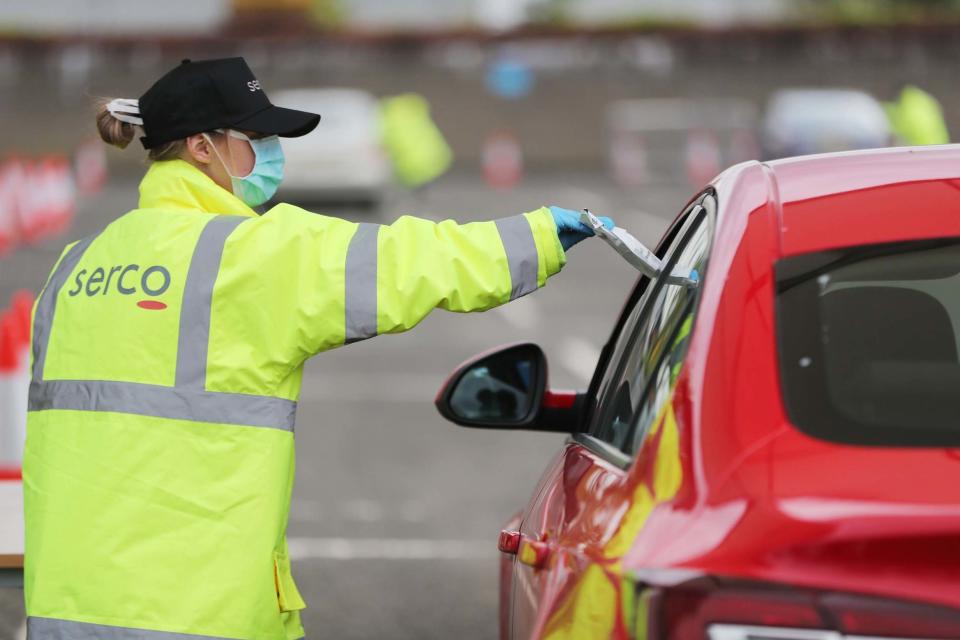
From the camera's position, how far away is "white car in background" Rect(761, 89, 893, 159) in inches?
1260

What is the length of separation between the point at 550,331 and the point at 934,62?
115 ft

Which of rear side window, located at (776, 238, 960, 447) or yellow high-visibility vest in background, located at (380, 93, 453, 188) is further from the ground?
yellow high-visibility vest in background, located at (380, 93, 453, 188)

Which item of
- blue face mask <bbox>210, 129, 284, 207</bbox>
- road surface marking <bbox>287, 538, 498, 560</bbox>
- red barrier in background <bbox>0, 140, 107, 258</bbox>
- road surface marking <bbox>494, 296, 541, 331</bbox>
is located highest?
A: red barrier in background <bbox>0, 140, 107, 258</bbox>

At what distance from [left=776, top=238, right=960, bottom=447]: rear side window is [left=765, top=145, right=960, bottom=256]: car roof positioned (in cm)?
2

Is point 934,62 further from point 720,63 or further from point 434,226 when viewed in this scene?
point 434,226

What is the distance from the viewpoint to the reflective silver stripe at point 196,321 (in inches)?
134

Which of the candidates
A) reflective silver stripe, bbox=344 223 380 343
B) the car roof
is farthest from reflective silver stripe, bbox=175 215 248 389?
the car roof

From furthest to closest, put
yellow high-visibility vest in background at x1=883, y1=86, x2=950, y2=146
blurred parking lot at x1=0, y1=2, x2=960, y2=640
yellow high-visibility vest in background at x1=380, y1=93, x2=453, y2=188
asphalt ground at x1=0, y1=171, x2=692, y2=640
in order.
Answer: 1. yellow high-visibility vest in background at x1=380, y1=93, x2=453, y2=188
2. yellow high-visibility vest in background at x1=883, y1=86, x2=950, y2=146
3. blurred parking lot at x1=0, y1=2, x2=960, y2=640
4. asphalt ground at x1=0, y1=171, x2=692, y2=640

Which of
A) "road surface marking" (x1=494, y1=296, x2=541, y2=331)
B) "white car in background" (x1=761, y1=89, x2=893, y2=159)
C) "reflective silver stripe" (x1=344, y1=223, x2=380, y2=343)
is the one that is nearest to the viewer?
"reflective silver stripe" (x1=344, y1=223, x2=380, y2=343)

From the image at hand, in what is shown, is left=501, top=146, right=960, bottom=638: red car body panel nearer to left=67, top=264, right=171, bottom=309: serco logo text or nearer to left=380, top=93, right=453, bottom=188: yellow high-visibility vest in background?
left=67, top=264, right=171, bottom=309: serco logo text

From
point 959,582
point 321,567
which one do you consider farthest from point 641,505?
point 321,567

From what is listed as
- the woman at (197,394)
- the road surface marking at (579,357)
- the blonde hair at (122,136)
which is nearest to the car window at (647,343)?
the woman at (197,394)

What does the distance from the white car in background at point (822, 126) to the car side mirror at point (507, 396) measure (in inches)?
1071

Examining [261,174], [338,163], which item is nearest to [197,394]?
[261,174]
